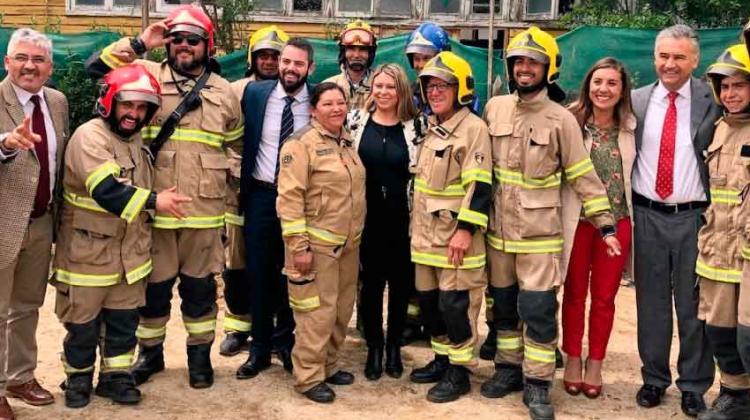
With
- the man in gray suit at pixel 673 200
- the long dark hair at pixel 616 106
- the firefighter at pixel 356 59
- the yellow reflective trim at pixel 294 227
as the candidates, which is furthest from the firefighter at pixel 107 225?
the man in gray suit at pixel 673 200

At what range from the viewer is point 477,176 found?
521 cm

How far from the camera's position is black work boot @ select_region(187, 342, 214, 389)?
5.70 m

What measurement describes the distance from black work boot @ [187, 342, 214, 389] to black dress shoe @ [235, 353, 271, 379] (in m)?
0.24

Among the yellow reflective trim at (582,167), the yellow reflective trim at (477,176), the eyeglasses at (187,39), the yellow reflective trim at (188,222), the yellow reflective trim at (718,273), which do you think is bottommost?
the yellow reflective trim at (718,273)

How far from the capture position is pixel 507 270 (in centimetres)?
543

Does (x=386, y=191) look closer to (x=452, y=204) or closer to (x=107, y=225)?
(x=452, y=204)

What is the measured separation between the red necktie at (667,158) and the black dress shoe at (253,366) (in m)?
2.93

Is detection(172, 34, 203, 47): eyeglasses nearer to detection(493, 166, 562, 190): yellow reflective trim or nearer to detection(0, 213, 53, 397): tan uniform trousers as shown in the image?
detection(0, 213, 53, 397): tan uniform trousers

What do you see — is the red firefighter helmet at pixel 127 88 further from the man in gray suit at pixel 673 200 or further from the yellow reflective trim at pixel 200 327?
the man in gray suit at pixel 673 200

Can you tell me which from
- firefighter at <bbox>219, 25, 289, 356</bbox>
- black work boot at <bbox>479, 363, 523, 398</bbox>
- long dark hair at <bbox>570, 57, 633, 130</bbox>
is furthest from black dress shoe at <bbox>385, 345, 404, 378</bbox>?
long dark hair at <bbox>570, 57, 633, 130</bbox>

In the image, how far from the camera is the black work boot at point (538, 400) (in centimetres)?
529

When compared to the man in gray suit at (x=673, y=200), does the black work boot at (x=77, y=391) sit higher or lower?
lower

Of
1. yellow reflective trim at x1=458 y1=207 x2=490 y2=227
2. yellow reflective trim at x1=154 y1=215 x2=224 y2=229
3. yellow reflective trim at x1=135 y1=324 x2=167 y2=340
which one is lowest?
yellow reflective trim at x1=135 y1=324 x2=167 y2=340

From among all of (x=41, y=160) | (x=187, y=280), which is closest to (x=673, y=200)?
(x=187, y=280)
